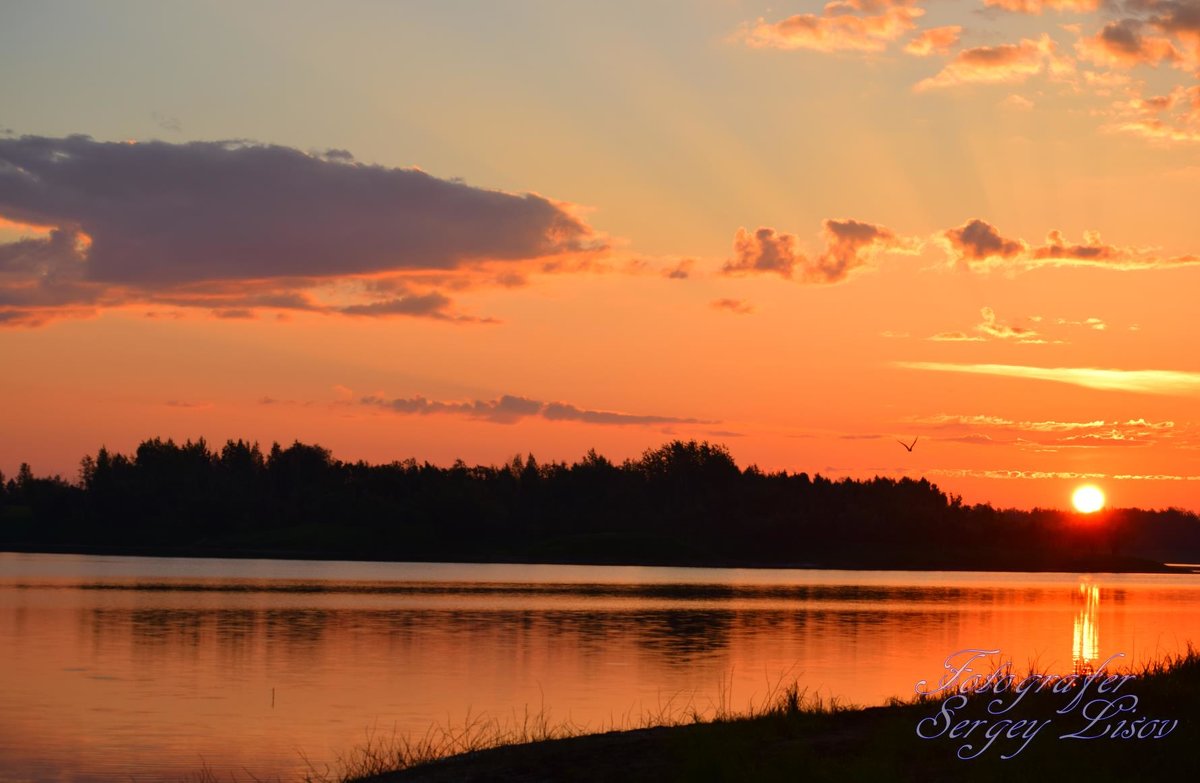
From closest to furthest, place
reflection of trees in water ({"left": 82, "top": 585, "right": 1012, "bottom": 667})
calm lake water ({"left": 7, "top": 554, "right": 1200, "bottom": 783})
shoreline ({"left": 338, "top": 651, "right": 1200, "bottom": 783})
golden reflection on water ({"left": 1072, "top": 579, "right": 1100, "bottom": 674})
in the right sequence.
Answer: shoreline ({"left": 338, "top": 651, "right": 1200, "bottom": 783}), calm lake water ({"left": 7, "top": 554, "right": 1200, "bottom": 783}), golden reflection on water ({"left": 1072, "top": 579, "right": 1100, "bottom": 674}), reflection of trees in water ({"left": 82, "top": 585, "right": 1012, "bottom": 667})

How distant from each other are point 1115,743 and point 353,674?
113 feet

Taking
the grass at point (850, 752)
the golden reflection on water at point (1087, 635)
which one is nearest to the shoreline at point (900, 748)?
the grass at point (850, 752)

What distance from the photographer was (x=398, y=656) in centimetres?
5844

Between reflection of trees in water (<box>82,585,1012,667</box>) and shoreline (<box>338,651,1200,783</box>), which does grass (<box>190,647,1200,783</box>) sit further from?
reflection of trees in water (<box>82,585,1012,667</box>)

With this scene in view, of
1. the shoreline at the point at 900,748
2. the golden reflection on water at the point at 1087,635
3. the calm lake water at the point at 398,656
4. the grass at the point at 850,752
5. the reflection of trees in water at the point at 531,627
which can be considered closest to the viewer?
the grass at the point at 850,752

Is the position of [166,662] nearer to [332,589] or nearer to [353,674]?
[353,674]

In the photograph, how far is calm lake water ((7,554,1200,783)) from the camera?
1465 inches

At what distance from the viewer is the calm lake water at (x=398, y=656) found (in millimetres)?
37219

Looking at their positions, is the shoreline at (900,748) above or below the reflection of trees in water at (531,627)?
above

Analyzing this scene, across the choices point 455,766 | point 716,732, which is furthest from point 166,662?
point 716,732

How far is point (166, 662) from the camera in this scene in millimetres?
54000

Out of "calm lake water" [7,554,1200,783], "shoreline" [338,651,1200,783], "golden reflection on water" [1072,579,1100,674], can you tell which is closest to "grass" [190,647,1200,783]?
"shoreline" [338,651,1200,783]

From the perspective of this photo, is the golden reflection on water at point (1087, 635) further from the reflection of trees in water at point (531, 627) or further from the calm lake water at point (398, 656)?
the reflection of trees in water at point (531, 627)

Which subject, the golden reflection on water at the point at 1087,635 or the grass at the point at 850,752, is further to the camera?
the golden reflection on water at the point at 1087,635
